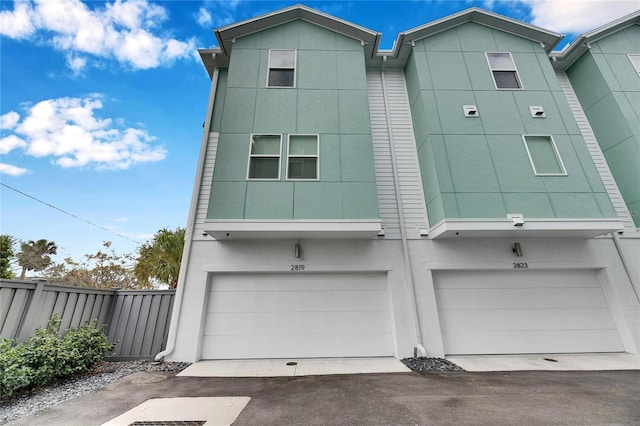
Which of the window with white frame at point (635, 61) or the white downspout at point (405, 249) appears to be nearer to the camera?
the white downspout at point (405, 249)

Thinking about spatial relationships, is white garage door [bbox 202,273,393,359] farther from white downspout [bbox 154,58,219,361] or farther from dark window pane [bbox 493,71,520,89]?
dark window pane [bbox 493,71,520,89]

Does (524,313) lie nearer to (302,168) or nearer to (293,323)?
(293,323)

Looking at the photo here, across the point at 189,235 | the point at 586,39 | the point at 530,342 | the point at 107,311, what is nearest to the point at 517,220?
the point at 530,342

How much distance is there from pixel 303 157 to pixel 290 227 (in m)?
1.77

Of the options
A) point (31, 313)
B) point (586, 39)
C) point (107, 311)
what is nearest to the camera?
point (31, 313)

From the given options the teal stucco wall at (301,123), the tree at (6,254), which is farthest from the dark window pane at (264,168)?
the tree at (6,254)

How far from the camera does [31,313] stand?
4062mm

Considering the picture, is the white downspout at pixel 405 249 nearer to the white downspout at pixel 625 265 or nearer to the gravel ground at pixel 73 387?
the gravel ground at pixel 73 387

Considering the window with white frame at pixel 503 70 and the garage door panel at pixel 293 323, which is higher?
the window with white frame at pixel 503 70

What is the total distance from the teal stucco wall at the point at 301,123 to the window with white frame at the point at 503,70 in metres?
3.78

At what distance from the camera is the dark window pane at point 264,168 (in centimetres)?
554

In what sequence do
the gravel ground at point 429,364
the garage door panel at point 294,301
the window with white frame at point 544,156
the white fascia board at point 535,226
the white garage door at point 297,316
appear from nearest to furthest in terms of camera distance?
the gravel ground at point 429,364 < the white fascia board at point 535,226 < the white garage door at point 297,316 < the garage door panel at point 294,301 < the window with white frame at point 544,156

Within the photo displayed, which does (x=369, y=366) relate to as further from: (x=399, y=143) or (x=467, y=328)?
(x=399, y=143)

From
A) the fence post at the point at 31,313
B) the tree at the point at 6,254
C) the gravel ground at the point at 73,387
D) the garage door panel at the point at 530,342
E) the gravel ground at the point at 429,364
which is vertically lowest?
the gravel ground at the point at 429,364
